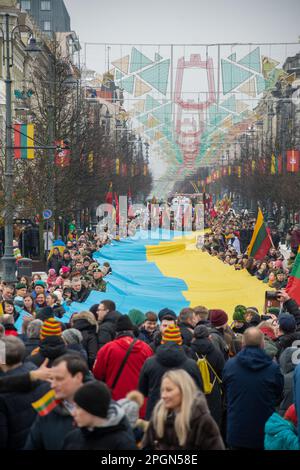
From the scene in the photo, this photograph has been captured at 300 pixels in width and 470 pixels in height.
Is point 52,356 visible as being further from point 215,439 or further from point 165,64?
point 165,64

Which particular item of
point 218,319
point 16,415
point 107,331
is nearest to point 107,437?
point 16,415

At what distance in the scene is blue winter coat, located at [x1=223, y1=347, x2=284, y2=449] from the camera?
330 inches

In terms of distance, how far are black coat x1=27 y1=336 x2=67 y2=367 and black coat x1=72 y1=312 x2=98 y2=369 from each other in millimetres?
2305

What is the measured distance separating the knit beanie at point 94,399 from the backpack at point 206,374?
394 centimetres

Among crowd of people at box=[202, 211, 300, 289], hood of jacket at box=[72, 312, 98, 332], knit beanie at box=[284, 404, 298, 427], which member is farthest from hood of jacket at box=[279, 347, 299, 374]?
crowd of people at box=[202, 211, 300, 289]

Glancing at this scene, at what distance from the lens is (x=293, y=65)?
119062 mm

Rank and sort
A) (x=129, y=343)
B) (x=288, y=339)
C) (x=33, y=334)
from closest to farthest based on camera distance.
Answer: (x=129, y=343)
(x=33, y=334)
(x=288, y=339)

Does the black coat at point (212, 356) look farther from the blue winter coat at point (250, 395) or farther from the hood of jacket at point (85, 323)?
the hood of jacket at point (85, 323)

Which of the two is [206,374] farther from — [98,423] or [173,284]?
[173,284]

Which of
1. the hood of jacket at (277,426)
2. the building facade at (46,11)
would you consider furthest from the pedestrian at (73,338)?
the building facade at (46,11)

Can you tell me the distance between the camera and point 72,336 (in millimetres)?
9742

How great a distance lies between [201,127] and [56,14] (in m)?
22.0

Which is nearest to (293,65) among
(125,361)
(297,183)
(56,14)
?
(56,14)

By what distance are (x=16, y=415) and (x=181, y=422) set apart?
1394 mm
